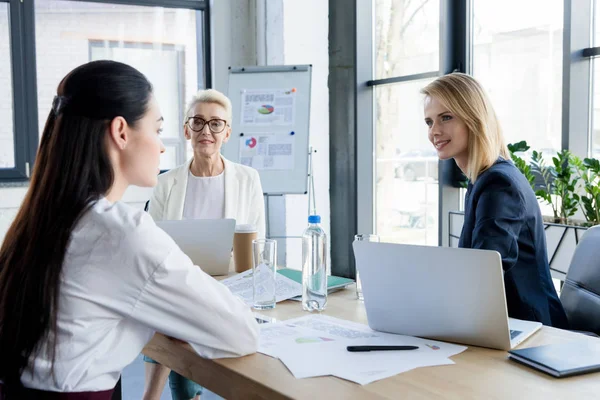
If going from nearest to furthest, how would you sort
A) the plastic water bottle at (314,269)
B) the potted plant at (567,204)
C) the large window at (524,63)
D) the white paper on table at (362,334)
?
the white paper on table at (362,334)
the plastic water bottle at (314,269)
the potted plant at (567,204)
the large window at (524,63)

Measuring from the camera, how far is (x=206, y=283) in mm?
1237

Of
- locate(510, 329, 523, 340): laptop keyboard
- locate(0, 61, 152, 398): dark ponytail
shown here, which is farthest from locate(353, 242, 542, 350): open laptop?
locate(0, 61, 152, 398): dark ponytail

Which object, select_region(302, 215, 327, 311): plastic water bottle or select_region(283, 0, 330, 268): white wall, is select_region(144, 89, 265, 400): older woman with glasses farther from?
select_region(283, 0, 330, 268): white wall

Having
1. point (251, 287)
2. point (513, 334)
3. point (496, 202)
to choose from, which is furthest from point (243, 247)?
point (513, 334)

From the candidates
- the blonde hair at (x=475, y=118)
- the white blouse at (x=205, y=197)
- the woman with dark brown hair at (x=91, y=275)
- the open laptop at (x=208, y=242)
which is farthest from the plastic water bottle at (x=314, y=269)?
the white blouse at (x=205, y=197)

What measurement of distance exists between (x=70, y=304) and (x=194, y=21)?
13.5 feet

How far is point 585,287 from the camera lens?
1.77 meters

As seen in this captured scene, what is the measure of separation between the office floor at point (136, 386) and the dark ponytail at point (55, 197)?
1898 mm

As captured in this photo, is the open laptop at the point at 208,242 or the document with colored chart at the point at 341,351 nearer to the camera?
the document with colored chart at the point at 341,351

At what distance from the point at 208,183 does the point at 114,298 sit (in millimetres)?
1746

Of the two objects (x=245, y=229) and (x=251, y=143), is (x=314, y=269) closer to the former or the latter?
(x=245, y=229)

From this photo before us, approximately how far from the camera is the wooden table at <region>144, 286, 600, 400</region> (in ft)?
3.40

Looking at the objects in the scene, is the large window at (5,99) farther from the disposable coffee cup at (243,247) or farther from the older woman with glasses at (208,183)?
the disposable coffee cup at (243,247)

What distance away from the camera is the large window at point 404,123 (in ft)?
13.6
